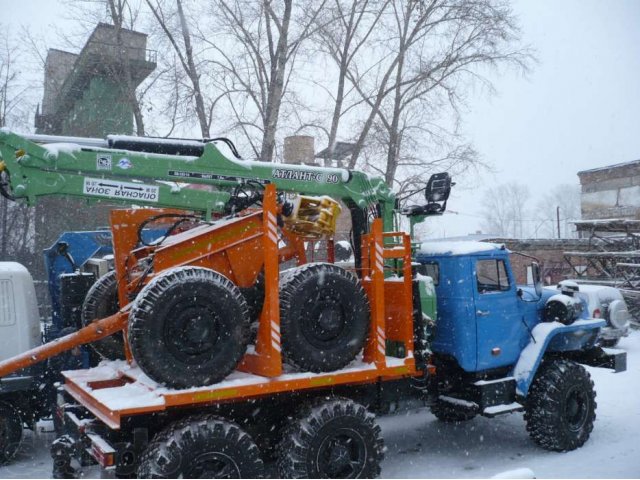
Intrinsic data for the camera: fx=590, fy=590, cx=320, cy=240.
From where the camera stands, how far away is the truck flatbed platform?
181 inches

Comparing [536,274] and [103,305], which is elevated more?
[536,274]

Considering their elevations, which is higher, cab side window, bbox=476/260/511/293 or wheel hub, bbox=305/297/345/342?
cab side window, bbox=476/260/511/293

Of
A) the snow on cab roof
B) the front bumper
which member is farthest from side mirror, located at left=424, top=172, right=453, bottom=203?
the front bumper

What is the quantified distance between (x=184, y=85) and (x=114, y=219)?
1203 cm

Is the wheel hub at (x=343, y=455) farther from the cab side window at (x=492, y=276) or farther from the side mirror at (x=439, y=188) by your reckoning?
the side mirror at (x=439, y=188)

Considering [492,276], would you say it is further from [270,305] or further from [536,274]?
[270,305]

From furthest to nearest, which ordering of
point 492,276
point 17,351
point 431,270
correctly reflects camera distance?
point 17,351 < point 431,270 < point 492,276

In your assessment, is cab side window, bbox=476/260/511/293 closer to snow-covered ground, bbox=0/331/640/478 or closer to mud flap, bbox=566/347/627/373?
mud flap, bbox=566/347/627/373

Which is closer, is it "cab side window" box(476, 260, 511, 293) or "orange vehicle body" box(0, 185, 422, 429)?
"orange vehicle body" box(0, 185, 422, 429)

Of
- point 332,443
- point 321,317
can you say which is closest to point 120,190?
point 321,317

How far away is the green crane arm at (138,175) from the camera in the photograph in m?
5.22

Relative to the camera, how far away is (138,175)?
18.4 ft

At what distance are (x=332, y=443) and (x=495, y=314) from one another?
2597 millimetres

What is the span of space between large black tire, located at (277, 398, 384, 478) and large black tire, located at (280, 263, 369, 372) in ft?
1.34
